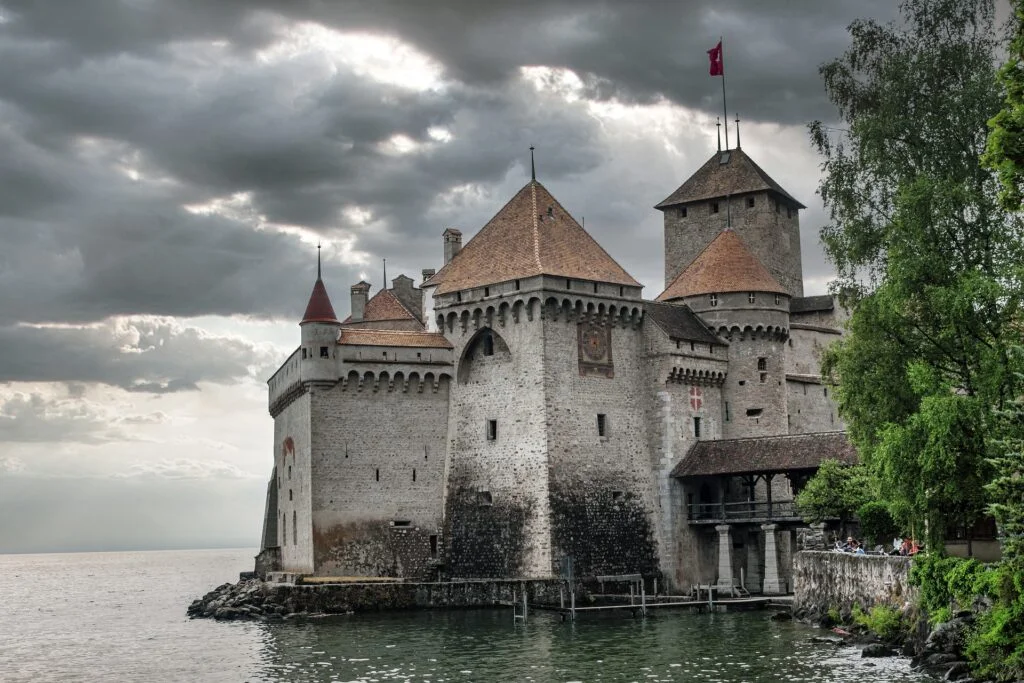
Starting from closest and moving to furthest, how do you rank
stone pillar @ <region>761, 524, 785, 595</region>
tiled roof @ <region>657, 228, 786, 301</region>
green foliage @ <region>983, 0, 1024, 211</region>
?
1. green foliage @ <region>983, 0, 1024, 211</region>
2. stone pillar @ <region>761, 524, 785, 595</region>
3. tiled roof @ <region>657, 228, 786, 301</region>

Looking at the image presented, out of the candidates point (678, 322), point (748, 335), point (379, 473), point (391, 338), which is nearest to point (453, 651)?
point (379, 473)

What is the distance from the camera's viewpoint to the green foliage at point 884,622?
3309 cm

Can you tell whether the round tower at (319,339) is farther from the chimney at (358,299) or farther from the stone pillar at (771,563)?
the stone pillar at (771,563)

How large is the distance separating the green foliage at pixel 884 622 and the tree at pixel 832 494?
26.8 feet

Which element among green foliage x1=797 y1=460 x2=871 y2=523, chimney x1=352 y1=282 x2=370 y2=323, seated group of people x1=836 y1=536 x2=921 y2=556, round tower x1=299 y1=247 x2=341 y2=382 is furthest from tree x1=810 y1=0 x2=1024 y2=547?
chimney x1=352 y1=282 x2=370 y2=323

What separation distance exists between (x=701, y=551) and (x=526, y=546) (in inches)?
293

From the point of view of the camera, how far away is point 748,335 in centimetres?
5522

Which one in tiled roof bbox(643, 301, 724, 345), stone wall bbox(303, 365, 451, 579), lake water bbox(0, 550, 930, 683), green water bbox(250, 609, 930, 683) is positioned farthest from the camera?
tiled roof bbox(643, 301, 724, 345)

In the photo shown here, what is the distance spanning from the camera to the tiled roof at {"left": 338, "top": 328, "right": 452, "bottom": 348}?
51.1 meters

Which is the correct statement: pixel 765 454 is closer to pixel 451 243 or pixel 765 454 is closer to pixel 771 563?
pixel 771 563

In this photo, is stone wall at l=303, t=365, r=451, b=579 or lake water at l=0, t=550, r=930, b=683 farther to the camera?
stone wall at l=303, t=365, r=451, b=579

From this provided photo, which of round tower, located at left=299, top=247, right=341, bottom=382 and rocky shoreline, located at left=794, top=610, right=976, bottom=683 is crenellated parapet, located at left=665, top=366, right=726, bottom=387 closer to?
round tower, located at left=299, top=247, right=341, bottom=382

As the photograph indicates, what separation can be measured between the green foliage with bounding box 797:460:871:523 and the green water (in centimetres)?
406

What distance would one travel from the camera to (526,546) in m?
48.7
